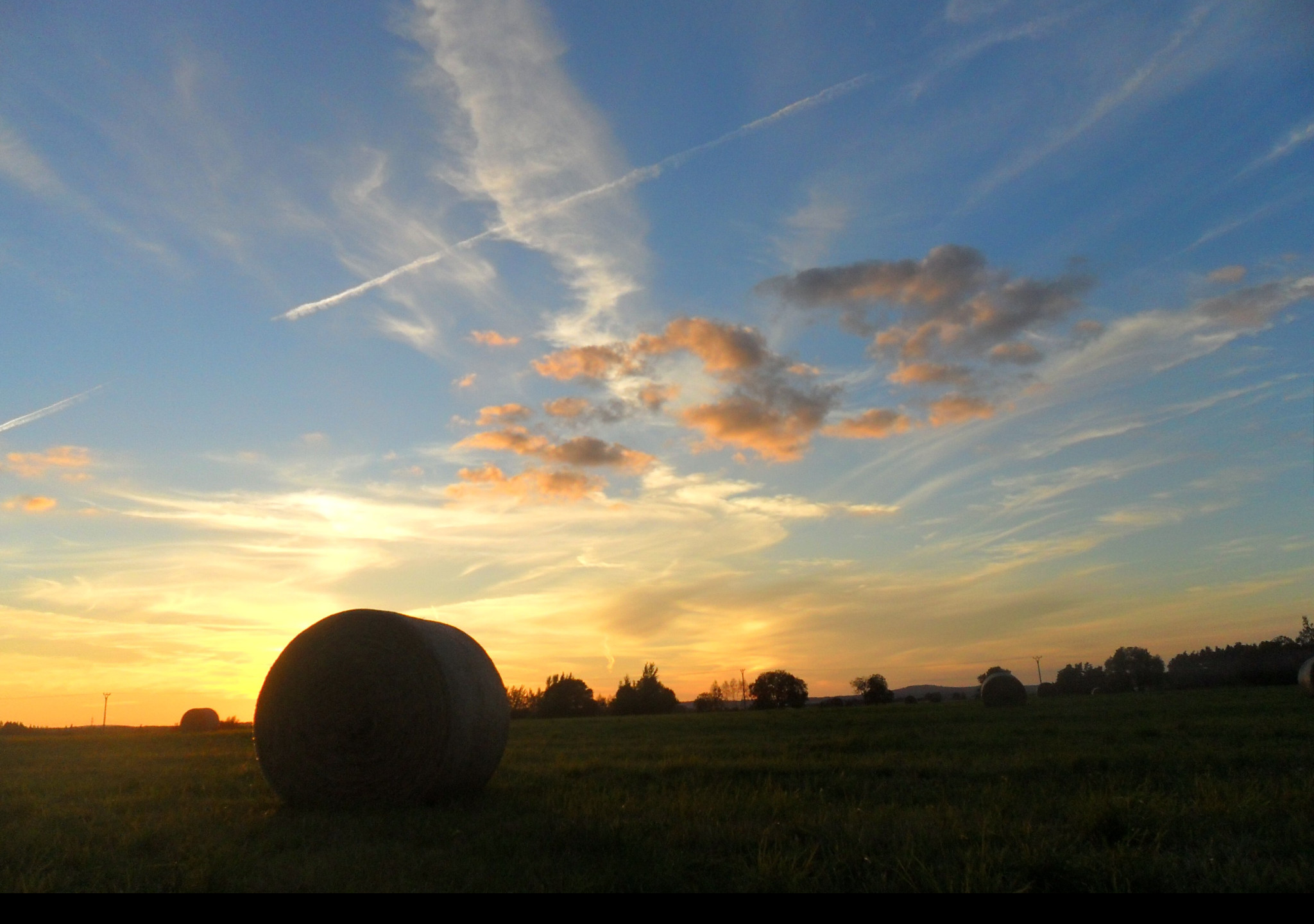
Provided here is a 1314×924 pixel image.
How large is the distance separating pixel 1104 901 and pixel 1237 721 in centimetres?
1790

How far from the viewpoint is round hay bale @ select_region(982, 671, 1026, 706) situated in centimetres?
3534

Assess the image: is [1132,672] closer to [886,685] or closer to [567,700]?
[886,685]

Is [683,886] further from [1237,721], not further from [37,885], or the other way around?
[1237,721]

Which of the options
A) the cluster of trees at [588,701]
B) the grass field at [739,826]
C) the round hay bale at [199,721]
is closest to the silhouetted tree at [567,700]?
the cluster of trees at [588,701]

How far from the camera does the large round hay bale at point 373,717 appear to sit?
10305 mm

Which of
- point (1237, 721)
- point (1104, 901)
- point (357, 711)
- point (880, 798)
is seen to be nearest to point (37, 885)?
point (357, 711)

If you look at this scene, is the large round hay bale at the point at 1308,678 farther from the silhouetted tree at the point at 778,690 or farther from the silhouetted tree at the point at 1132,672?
the silhouetted tree at the point at 778,690

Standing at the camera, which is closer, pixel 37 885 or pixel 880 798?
pixel 37 885

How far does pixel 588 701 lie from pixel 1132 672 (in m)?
51.2

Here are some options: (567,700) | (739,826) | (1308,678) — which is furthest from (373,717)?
(567,700)

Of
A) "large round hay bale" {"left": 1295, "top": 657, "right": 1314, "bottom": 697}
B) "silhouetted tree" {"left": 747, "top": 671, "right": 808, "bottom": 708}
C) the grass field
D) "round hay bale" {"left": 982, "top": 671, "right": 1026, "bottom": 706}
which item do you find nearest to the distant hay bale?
"large round hay bale" {"left": 1295, "top": 657, "right": 1314, "bottom": 697}

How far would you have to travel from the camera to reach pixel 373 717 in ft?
34.8

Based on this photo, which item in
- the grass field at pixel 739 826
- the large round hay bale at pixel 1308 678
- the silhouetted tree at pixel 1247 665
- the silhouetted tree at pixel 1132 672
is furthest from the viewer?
the silhouetted tree at pixel 1132 672

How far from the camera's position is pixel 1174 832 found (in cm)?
648
